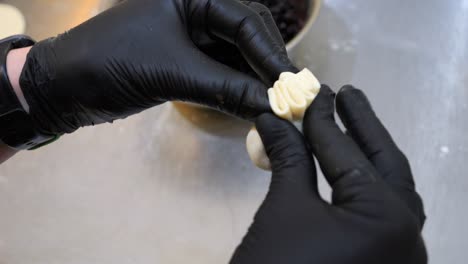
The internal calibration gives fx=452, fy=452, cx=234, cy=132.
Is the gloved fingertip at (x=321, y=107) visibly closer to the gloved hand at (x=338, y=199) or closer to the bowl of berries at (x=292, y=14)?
the gloved hand at (x=338, y=199)

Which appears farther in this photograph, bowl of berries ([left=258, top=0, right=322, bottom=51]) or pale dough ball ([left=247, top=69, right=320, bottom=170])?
bowl of berries ([left=258, top=0, right=322, bottom=51])

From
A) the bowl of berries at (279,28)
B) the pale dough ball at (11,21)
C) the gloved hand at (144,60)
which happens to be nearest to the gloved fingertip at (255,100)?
the gloved hand at (144,60)

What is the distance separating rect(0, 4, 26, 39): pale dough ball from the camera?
109 cm

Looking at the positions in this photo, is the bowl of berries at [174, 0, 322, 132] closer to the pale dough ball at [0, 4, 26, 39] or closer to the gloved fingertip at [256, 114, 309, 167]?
the gloved fingertip at [256, 114, 309, 167]

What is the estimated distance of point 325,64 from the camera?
3.19 feet

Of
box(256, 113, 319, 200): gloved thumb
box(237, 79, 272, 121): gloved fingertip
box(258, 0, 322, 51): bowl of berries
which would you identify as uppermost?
box(258, 0, 322, 51): bowl of berries

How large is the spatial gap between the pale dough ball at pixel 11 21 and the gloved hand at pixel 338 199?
796 mm

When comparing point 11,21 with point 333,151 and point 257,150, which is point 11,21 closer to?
point 257,150

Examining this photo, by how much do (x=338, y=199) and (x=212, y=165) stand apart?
1.38 feet

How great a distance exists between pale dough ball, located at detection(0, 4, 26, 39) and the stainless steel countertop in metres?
0.33

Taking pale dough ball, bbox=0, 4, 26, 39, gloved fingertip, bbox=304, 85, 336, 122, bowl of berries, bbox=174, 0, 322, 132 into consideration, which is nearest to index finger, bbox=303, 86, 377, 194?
gloved fingertip, bbox=304, 85, 336, 122

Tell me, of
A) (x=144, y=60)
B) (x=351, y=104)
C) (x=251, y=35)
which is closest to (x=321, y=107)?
(x=351, y=104)

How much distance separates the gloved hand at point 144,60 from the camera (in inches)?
24.7

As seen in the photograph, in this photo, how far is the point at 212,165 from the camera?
0.90 m
